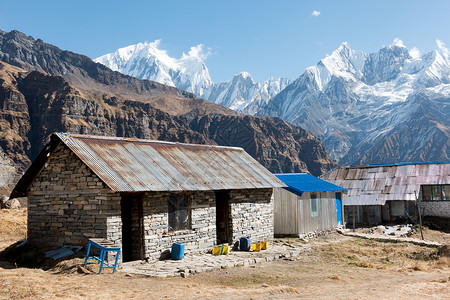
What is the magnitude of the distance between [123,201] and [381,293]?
11.1m

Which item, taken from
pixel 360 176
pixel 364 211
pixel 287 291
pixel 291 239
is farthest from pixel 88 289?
pixel 360 176

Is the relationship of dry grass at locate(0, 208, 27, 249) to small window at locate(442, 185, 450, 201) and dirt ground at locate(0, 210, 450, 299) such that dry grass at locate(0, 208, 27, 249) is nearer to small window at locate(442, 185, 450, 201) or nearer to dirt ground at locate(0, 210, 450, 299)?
dirt ground at locate(0, 210, 450, 299)

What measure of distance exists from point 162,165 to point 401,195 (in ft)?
80.1

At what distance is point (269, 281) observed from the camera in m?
15.0

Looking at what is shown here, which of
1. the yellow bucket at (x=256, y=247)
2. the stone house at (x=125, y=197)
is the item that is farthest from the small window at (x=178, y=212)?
the yellow bucket at (x=256, y=247)

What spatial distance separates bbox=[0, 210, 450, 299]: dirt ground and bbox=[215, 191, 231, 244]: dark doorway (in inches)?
151

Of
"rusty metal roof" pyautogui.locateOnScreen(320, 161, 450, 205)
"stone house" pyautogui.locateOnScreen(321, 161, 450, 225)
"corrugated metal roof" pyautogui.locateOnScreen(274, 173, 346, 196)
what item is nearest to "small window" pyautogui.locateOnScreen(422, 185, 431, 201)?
"stone house" pyautogui.locateOnScreen(321, 161, 450, 225)

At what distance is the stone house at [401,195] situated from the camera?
3650cm

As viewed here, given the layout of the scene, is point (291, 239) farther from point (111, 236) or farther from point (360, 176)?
point (360, 176)

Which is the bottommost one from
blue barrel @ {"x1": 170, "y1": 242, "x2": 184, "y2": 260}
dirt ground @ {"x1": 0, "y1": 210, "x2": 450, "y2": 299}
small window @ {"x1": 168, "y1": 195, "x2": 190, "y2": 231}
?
dirt ground @ {"x1": 0, "y1": 210, "x2": 450, "y2": 299}

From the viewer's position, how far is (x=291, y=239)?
26.1 meters

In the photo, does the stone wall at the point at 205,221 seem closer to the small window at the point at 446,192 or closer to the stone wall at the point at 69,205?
the stone wall at the point at 69,205

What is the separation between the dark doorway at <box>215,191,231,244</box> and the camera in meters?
22.1

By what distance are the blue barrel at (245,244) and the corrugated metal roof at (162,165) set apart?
2.72 metres
